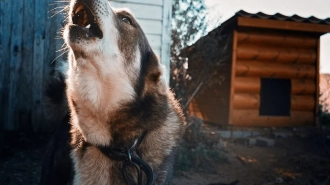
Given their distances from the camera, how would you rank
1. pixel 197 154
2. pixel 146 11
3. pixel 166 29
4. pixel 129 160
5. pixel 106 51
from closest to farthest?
pixel 129 160, pixel 106 51, pixel 197 154, pixel 146 11, pixel 166 29

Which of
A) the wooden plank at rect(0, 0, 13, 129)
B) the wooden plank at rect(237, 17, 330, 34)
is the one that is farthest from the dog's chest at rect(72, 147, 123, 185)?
the wooden plank at rect(237, 17, 330, 34)

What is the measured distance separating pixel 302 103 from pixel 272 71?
3.66 ft

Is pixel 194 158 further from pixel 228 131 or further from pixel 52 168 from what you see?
pixel 52 168

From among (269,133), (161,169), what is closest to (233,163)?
(269,133)

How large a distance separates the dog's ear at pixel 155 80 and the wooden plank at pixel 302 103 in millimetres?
6489

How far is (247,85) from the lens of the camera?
26.5ft

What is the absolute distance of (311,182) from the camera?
4656 millimetres

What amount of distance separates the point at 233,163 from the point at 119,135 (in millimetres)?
3825

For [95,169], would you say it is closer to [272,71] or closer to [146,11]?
[146,11]

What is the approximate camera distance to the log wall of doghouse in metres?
8.03

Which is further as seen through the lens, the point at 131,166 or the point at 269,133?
the point at 269,133

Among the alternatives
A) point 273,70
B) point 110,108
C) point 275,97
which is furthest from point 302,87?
point 110,108

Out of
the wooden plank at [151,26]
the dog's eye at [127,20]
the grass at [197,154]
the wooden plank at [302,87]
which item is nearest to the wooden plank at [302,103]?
the wooden plank at [302,87]

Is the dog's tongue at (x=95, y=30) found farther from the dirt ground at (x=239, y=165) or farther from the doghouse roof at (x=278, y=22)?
the doghouse roof at (x=278, y=22)
